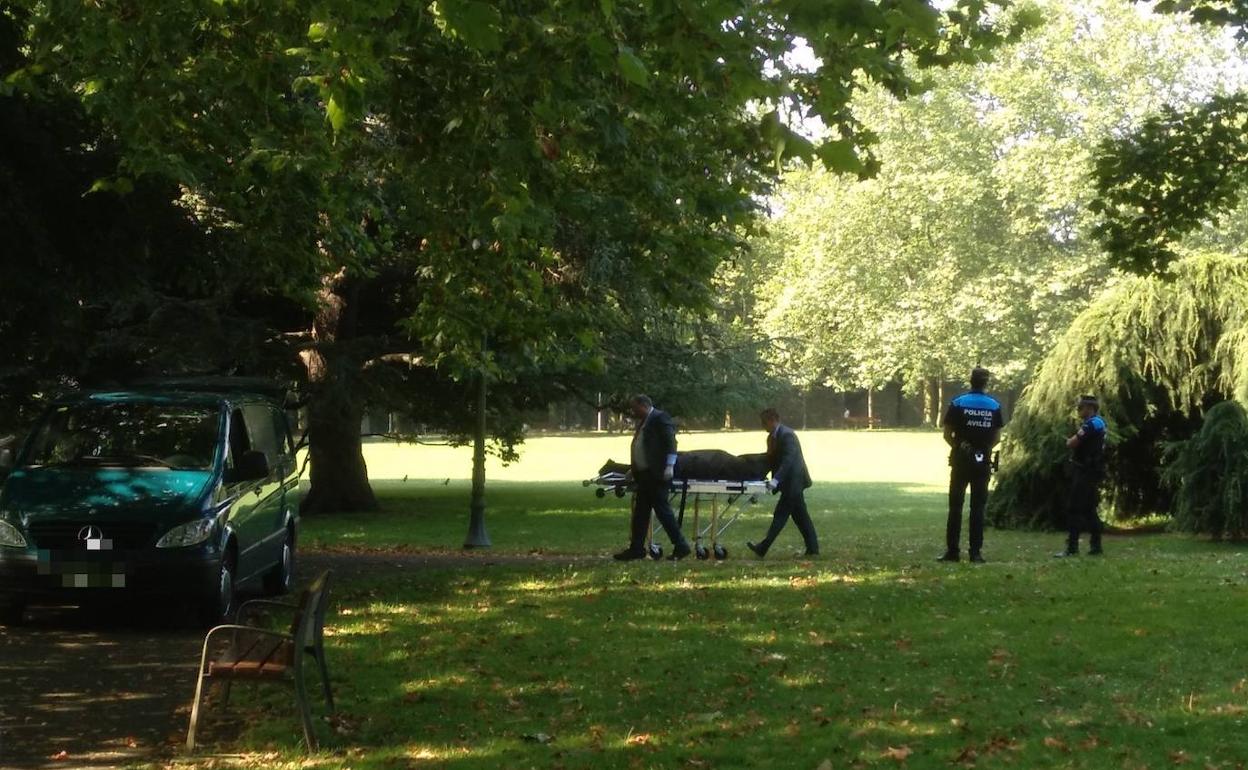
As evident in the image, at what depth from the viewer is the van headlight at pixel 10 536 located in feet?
42.2

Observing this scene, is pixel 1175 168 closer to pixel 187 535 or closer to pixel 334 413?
pixel 187 535

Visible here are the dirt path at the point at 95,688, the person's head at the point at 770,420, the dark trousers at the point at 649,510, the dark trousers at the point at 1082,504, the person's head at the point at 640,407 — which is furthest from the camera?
the person's head at the point at 770,420

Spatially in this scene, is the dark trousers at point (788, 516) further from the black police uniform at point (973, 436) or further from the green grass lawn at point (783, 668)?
the black police uniform at point (973, 436)

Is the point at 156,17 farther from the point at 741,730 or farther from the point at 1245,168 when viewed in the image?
the point at 1245,168

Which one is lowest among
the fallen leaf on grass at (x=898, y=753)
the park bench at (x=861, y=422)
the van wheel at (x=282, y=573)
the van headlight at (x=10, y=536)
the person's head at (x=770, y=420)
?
the fallen leaf on grass at (x=898, y=753)

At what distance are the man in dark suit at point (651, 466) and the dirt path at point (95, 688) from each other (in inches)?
208

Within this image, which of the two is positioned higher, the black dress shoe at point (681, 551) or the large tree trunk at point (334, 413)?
the large tree trunk at point (334, 413)

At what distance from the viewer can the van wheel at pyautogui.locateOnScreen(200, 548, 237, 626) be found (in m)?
13.2

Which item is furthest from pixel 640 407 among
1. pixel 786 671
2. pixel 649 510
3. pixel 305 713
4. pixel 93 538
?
pixel 305 713

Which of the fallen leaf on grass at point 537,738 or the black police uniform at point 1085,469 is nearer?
the fallen leaf on grass at point 537,738

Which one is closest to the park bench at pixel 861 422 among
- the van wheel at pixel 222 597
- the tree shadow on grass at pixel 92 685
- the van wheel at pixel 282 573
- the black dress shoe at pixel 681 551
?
the black dress shoe at pixel 681 551

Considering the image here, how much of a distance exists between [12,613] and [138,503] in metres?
1.59

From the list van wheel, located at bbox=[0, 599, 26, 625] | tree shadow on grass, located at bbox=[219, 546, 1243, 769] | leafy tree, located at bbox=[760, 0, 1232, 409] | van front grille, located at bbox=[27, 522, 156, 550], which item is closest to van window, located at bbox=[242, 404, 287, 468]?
tree shadow on grass, located at bbox=[219, 546, 1243, 769]

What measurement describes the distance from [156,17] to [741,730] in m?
6.88
